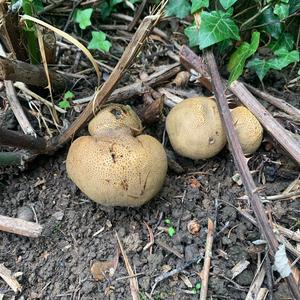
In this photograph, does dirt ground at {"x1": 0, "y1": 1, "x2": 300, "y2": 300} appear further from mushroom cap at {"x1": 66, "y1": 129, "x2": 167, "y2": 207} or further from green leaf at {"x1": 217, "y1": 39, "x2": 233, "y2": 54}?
green leaf at {"x1": 217, "y1": 39, "x2": 233, "y2": 54}

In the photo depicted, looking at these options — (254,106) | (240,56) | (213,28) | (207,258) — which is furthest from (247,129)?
(207,258)

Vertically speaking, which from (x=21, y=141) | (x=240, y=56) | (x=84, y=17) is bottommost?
(x=240, y=56)

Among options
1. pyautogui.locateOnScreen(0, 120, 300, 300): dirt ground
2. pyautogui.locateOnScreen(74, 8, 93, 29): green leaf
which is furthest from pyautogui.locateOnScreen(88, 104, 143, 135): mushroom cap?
pyautogui.locateOnScreen(74, 8, 93, 29): green leaf

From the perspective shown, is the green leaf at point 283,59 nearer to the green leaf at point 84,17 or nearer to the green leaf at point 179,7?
the green leaf at point 179,7

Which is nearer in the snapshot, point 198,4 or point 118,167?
point 118,167

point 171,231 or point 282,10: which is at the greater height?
point 282,10

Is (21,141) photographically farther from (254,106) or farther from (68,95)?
(254,106)
